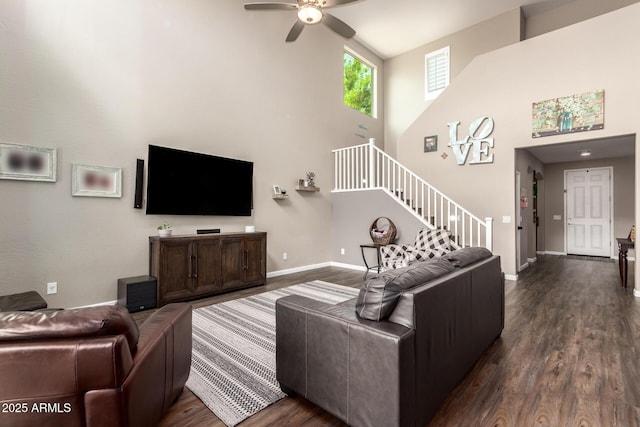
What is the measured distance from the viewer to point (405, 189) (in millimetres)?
6098

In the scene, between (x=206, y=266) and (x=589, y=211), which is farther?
(x=589, y=211)

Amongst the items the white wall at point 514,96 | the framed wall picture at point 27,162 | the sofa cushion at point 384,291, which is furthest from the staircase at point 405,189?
the framed wall picture at point 27,162

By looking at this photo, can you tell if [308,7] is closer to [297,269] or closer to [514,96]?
[514,96]

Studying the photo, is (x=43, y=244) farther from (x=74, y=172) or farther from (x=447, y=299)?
(x=447, y=299)

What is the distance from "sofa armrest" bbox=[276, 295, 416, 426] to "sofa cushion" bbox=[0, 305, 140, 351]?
934 millimetres

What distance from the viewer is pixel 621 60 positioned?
459 centimetres

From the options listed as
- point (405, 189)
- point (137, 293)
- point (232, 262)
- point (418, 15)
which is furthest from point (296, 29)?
point (418, 15)

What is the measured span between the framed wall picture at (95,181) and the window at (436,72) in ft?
24.1

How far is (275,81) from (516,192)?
16.2 ft

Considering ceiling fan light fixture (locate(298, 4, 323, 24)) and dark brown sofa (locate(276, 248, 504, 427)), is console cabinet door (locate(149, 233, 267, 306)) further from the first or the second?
ceiling fan light fixture (locate(298, 4, 323, 24))

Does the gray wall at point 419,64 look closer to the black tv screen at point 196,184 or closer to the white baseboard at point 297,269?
the white baseboard at point 297,269

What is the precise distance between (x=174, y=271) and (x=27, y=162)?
75.4 inches

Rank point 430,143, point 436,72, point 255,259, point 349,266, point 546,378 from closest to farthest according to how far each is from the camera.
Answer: point 546,378 < point 255,259 < point 349,266 < point 430,143 < point 436,72

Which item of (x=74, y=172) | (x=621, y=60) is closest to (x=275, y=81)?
(x=74, y=172)
